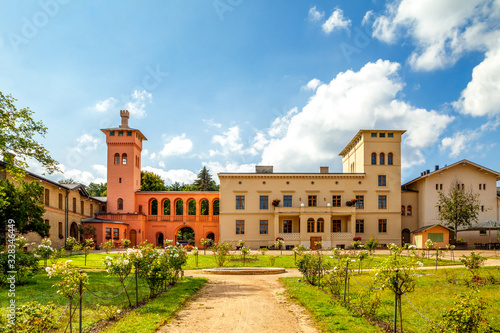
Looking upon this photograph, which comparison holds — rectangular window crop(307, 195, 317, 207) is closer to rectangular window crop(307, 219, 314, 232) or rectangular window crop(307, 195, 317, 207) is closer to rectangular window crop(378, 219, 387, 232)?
rectangular window crop(307, 219, 314, 232)

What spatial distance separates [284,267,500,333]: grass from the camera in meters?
9.06

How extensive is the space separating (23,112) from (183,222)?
27653 mm

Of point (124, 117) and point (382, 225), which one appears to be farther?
point (124, 117)

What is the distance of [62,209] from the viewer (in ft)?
→ 121

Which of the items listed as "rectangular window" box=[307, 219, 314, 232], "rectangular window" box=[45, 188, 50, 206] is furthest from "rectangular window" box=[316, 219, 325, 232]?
"rectangular window" box=[45, 188, 50, 206]

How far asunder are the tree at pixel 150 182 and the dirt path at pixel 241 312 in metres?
45.4

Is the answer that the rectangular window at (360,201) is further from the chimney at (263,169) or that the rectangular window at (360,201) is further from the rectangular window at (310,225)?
the chimney at (263,169)

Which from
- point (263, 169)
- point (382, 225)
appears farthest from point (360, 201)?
point (263, 169)

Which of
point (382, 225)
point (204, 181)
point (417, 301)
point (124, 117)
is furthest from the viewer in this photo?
point (204, 181)

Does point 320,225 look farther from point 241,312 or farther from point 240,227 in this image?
point 241,312

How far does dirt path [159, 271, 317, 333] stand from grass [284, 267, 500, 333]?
0.50 metres

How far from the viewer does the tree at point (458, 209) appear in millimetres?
37750

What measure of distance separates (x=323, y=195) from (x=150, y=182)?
29.5m

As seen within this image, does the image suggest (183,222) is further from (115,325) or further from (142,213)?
(115,325)
